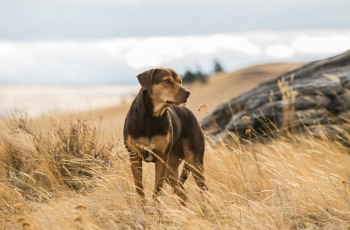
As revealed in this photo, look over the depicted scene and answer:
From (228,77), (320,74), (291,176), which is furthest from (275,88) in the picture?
(228,77)

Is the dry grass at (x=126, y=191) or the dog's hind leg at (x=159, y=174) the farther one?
the dog's hind leg at (x=159, y=174)

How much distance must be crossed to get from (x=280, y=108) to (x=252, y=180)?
10.3 ft

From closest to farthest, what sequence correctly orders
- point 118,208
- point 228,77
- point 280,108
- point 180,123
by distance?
1. point 118,208
2. point 180,123
3. point 280,108
4. point 228,77

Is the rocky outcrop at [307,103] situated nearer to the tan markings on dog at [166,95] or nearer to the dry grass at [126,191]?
the dry grass at [126,191]

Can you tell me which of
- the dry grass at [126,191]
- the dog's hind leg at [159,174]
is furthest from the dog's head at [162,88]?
the dry grass at [126,191]

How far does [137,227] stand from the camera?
5.49 metres

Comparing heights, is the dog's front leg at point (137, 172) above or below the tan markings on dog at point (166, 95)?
below

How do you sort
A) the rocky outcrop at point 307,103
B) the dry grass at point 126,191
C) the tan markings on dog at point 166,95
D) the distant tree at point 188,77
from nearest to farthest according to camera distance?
the dry grass at point 126,191
the tan markings on dog at point 166,95
the rocky outcrop at point 307,103
the distant tree at point 188,77

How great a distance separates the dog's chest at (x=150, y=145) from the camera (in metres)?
6.03

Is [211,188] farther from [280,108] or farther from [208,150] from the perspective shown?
[280,108]

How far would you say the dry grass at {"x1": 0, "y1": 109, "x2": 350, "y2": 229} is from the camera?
5.44 m

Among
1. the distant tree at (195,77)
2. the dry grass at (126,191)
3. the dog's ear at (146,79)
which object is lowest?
the distant tree at (195,77)

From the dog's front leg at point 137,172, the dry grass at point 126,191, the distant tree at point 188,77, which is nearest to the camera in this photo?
the dry grass at point 126,191

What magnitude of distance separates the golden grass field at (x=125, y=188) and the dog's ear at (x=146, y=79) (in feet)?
3.12
